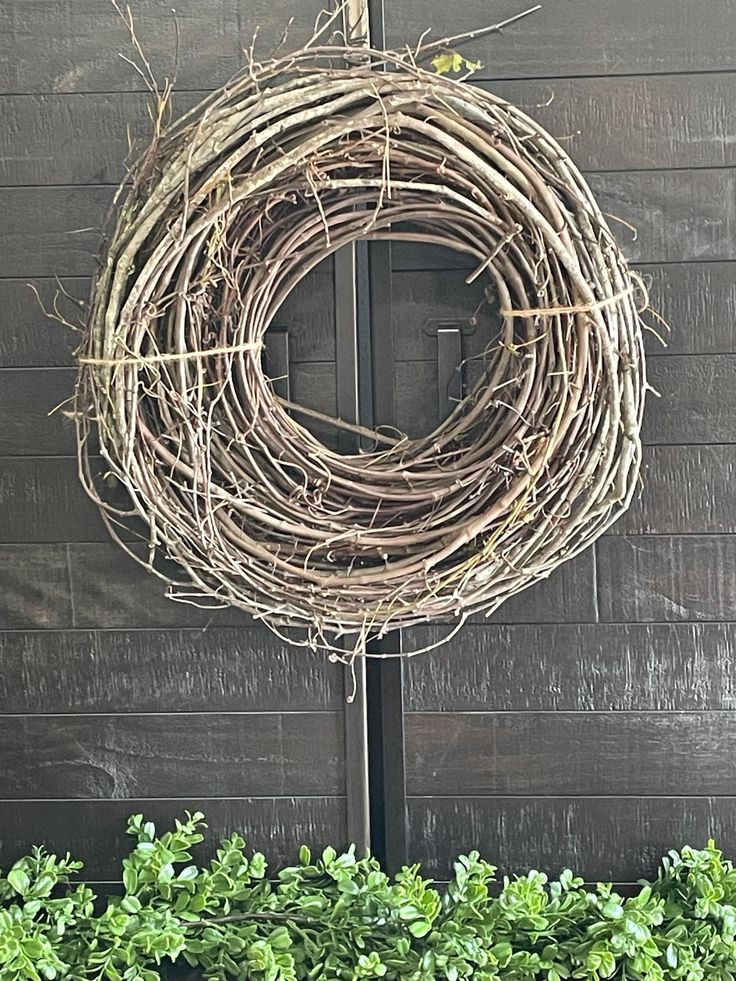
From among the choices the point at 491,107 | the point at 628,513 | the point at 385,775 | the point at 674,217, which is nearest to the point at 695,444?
the point at 628,513

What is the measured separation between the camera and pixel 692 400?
1.25 m

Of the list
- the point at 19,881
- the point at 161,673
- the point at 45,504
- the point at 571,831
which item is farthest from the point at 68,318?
the point at 571,831

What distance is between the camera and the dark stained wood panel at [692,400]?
1249mm

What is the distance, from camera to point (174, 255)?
112 cm

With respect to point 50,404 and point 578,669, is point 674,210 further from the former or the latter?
point 50,404

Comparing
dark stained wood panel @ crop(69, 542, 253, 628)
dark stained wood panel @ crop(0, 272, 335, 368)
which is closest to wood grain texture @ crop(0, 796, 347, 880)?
dark stained wood panel @ crop(69, 542, 253, 628)

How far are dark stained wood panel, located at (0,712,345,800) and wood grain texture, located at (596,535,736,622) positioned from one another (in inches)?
15.7

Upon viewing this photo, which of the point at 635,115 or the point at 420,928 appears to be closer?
the point at 420,928

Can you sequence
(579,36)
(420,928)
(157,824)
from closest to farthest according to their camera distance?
(420,928) → (579,36) → (157,824)

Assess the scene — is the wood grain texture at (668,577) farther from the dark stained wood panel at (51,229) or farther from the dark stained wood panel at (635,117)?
the dark stained wood panel at (51,229)

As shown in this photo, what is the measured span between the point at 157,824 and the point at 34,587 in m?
0.36

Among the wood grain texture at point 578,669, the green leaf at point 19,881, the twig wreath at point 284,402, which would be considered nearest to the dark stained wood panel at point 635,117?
the twig wreath at point 284,402

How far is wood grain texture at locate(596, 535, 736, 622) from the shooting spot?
1.27 metres

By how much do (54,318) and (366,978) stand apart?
2.91ft
